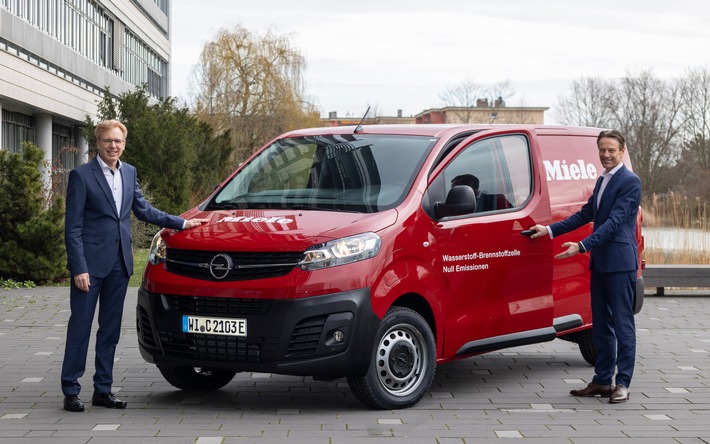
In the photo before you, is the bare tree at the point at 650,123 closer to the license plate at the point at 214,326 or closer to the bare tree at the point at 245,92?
the bare tree at the point at 245,92

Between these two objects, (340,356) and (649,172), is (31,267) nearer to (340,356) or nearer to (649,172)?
(340,356)

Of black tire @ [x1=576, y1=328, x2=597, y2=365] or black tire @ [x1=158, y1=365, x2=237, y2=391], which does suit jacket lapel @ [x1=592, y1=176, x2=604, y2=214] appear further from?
black tire @ [x1=158, y1=365, x2=237, y2=391]

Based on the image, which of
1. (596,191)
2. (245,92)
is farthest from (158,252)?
(245,92)

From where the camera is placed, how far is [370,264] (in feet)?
22.7

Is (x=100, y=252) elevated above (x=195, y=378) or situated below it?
above

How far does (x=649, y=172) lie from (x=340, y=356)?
60764mm

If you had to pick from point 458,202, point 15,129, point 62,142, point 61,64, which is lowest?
point 458,202

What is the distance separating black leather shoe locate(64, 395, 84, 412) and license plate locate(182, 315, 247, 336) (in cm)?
84

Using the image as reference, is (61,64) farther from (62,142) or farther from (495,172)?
(495,172)

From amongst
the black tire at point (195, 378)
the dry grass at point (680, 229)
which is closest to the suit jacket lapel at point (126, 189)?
the black tire at point (195, 378)

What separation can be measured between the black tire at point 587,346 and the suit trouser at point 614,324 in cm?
139

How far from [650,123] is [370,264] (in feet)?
214

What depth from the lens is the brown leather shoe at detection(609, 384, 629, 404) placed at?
767cm

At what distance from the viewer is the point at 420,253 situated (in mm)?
7332
